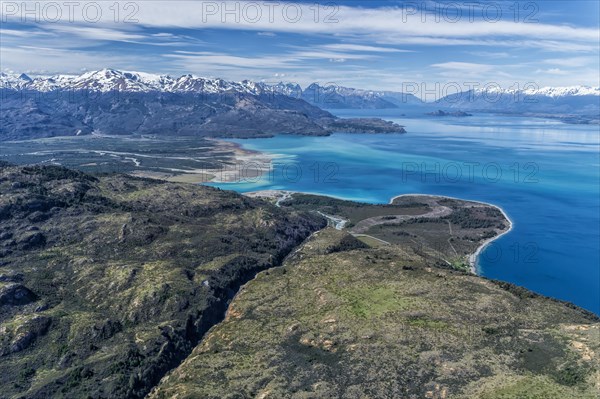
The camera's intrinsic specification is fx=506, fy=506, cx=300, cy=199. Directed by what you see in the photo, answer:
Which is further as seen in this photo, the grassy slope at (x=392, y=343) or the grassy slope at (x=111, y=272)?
the grassy slope at (x=111, y=272)

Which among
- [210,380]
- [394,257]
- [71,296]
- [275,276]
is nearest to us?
[210,380]

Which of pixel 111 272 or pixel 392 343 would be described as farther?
pixel 111 272

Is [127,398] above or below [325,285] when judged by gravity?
below

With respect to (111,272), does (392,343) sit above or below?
below

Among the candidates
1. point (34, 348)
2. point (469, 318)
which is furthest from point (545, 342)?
point (34, 348)

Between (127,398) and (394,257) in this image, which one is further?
(394,257)

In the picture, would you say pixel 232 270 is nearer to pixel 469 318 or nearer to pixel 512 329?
pixel 469 318

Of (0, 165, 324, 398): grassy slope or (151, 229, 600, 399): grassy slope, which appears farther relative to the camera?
(0, 165, 324, 398): grassy slope

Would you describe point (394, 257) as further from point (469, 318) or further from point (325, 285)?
point (469, 318)

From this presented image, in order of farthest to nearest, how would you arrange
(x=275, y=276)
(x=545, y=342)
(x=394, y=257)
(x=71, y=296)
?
1. (x=394, y=257)
2. (x=275, y=276)
3. (x=71, y=296)
4. (x=545, y=342)
